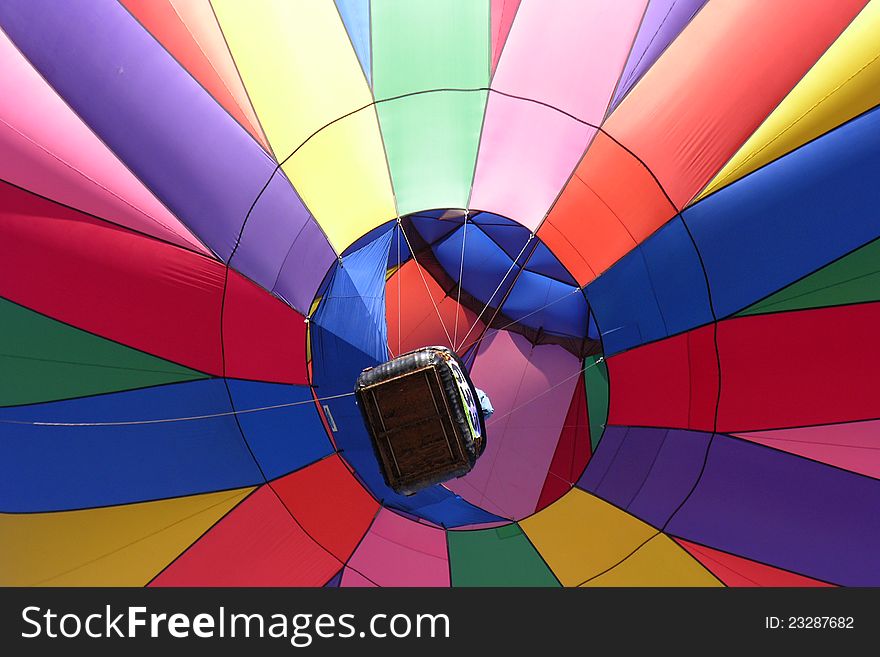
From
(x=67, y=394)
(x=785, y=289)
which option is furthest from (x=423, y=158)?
(x=67, y=394)

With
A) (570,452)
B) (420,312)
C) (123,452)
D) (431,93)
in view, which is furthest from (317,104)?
(570,452)

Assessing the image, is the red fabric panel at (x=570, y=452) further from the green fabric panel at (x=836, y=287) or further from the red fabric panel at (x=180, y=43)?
the red fabric panel at (x=180, y=43)

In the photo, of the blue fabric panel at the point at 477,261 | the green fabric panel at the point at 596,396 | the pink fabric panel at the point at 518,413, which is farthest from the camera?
the blue fabric panel at the point at 477,261

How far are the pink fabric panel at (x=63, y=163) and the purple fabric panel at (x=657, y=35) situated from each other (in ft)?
5.84

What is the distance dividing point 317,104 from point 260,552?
5.73 ft

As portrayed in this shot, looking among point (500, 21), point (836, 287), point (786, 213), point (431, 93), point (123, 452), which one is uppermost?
point (500, 21)

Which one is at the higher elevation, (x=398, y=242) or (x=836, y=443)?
(x=398, y=242)

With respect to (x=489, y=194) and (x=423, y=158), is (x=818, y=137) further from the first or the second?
(x=423, y=158)

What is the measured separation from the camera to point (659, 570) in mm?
3854

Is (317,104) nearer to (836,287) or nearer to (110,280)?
(110,280)

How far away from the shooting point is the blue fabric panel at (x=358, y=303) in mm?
3615

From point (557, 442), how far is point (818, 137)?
193cm

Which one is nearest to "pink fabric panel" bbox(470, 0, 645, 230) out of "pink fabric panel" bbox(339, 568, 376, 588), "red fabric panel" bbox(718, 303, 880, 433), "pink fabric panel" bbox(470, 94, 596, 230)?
"pink fabric panel" bbox(470, 94, 596, 230)

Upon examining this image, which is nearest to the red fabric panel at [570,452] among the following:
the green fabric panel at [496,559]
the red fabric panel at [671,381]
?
the green fabric panel at [496,559]
